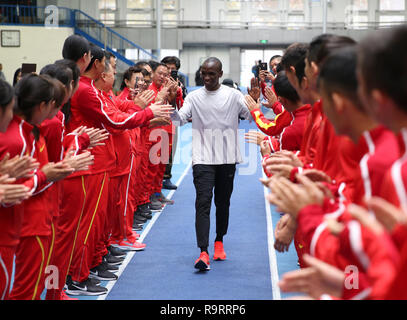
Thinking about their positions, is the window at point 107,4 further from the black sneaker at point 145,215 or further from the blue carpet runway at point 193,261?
the black sneaker at point 145,215

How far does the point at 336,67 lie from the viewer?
219cm

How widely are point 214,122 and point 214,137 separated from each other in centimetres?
15

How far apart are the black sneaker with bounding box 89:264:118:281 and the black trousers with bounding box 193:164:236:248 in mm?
943

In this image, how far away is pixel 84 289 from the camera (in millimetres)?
4801

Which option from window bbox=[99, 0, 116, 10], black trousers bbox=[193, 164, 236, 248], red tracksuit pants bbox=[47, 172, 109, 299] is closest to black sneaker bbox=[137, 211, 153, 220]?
black trousers bbox=[193, 164, 236, 248]

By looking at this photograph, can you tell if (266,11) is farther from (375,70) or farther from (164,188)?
(375,70)

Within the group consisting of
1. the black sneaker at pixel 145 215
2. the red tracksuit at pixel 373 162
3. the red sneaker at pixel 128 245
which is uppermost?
the red tracksuit at pixel 373 162

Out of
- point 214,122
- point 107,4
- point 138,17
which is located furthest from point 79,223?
point 107,4

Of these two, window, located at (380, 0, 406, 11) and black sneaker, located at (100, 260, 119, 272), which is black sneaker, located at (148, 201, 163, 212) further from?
window, located at (380, 0, 406, 11)

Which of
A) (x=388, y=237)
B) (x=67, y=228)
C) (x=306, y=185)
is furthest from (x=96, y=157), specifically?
(x=388, y=237)

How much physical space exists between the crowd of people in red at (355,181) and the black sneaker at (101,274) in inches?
92.6

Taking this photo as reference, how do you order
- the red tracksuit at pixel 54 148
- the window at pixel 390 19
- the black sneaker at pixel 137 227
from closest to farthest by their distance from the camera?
1. the red tracksuit at pixel 54 148
2. the black sneaker at pixel 137 227
3. the window at pixel 390 19

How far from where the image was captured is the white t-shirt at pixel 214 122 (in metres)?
5.89

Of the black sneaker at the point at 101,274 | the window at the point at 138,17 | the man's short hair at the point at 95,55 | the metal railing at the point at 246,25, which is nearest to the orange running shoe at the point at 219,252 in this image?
the black sneaker at the point at 101,274
